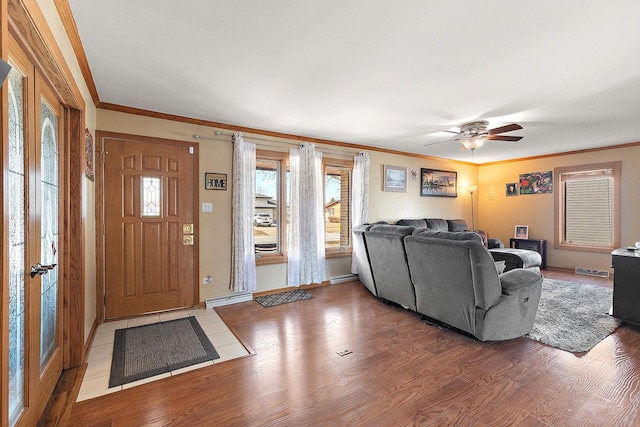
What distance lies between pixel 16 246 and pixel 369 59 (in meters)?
2.49

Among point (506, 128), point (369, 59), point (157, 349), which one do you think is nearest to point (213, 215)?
point (157, 349)

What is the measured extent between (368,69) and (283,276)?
314 cm

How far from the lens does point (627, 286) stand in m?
3.09

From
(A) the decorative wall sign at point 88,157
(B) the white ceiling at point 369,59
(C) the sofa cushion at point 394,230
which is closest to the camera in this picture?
(B) the white ceiling at point 369,59

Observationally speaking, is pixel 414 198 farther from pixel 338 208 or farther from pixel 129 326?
pixel 129 326

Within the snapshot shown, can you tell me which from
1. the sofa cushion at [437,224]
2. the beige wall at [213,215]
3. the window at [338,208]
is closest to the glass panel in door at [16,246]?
the beige wall at [213,215]

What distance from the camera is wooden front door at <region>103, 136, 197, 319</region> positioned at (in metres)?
3.33

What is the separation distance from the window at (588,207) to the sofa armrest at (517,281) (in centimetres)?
397

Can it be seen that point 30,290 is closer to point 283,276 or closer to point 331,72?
point 331,72

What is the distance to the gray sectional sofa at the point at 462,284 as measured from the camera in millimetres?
2594

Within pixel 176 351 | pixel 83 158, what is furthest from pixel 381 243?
pixel 83 158

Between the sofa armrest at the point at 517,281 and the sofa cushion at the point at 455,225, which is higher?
the sofa cushion at the point at 455,225

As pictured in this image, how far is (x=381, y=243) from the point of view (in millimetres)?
3633

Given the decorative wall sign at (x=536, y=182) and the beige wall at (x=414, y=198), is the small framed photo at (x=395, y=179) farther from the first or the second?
the decorative wall sign at (x=536, y=182)
